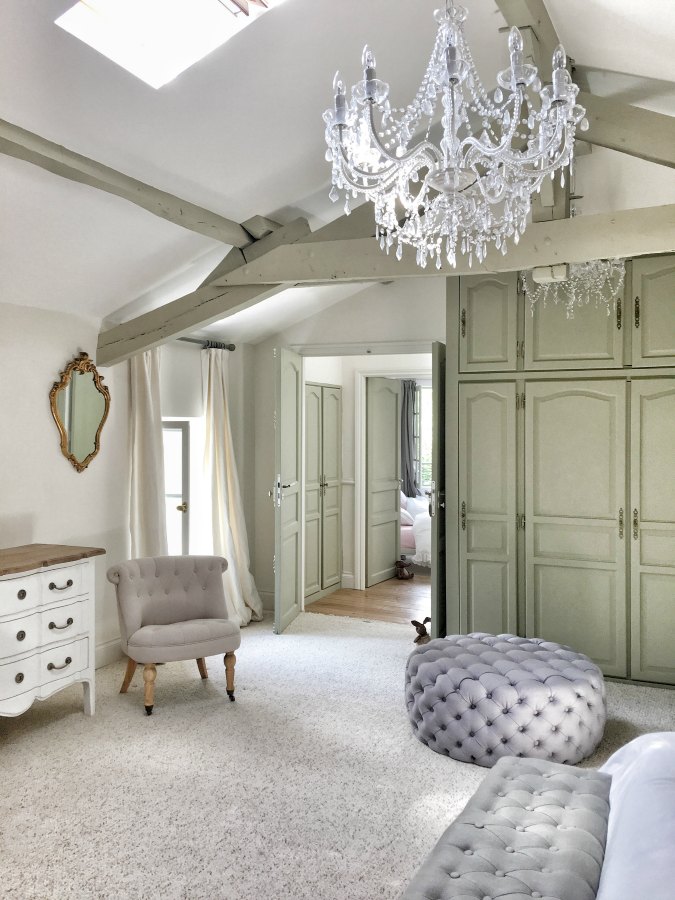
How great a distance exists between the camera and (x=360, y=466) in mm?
6848

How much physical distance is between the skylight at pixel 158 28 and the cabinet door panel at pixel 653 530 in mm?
2893

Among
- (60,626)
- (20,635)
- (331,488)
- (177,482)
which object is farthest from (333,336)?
(20,635)

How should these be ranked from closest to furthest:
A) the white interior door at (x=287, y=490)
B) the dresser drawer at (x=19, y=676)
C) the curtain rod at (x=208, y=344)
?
1. the dresser drawer at (x=19, y=676)
2. the white interior door at (x=287, y=490)
3. the curtain rod at (x=208, y=344)

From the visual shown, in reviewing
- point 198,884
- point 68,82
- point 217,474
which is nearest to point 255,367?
point 217,474

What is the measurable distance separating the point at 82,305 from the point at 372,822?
3.22 metres

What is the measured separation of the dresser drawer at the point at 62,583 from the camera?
11.4 ft

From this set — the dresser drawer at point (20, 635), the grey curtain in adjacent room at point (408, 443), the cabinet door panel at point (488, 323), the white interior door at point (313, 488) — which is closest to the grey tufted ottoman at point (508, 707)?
the dresser drawer at point (20, 635)

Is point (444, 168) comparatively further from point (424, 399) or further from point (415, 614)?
point (424, 399)

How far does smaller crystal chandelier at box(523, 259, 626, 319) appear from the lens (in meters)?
4.20

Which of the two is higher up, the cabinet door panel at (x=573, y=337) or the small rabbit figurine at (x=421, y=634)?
the cabinet door panel at (x=573, y=337)

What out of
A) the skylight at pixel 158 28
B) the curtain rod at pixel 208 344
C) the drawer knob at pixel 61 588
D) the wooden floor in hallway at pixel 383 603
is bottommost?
the wooden floor in hallway at pixel 383 603

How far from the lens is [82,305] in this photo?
4.32 metres

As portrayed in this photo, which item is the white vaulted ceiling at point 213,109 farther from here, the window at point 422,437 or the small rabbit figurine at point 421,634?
the window at point 422,437

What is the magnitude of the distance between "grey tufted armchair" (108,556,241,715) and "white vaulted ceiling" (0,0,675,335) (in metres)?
1.65
